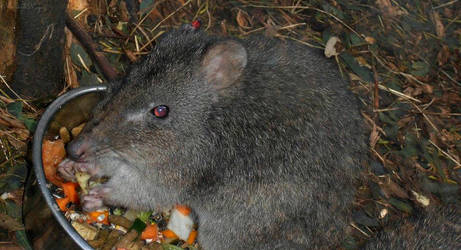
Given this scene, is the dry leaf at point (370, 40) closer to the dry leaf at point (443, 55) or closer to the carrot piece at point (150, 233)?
the dry leaf at point (443, 55)

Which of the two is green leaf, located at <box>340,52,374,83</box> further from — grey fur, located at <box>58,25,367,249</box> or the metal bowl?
the metal bowl

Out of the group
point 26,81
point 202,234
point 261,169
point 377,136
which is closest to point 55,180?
point 26,81

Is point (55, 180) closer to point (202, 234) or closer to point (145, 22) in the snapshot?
point (202, 234)

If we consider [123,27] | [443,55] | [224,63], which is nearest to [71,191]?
[224,63]

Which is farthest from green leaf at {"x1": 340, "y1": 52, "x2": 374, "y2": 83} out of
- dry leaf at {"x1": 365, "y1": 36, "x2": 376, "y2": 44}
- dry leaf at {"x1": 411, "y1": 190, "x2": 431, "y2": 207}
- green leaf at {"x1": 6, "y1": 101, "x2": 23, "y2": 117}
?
green leaf at {"x1": 6, "y1": 101, "x2": 23, "y2": 117}

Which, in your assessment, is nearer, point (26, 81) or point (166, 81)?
point (166, 81)

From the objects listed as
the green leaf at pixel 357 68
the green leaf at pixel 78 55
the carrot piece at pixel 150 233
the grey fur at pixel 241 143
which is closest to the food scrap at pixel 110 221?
the carrot piece at pixel 150 233
